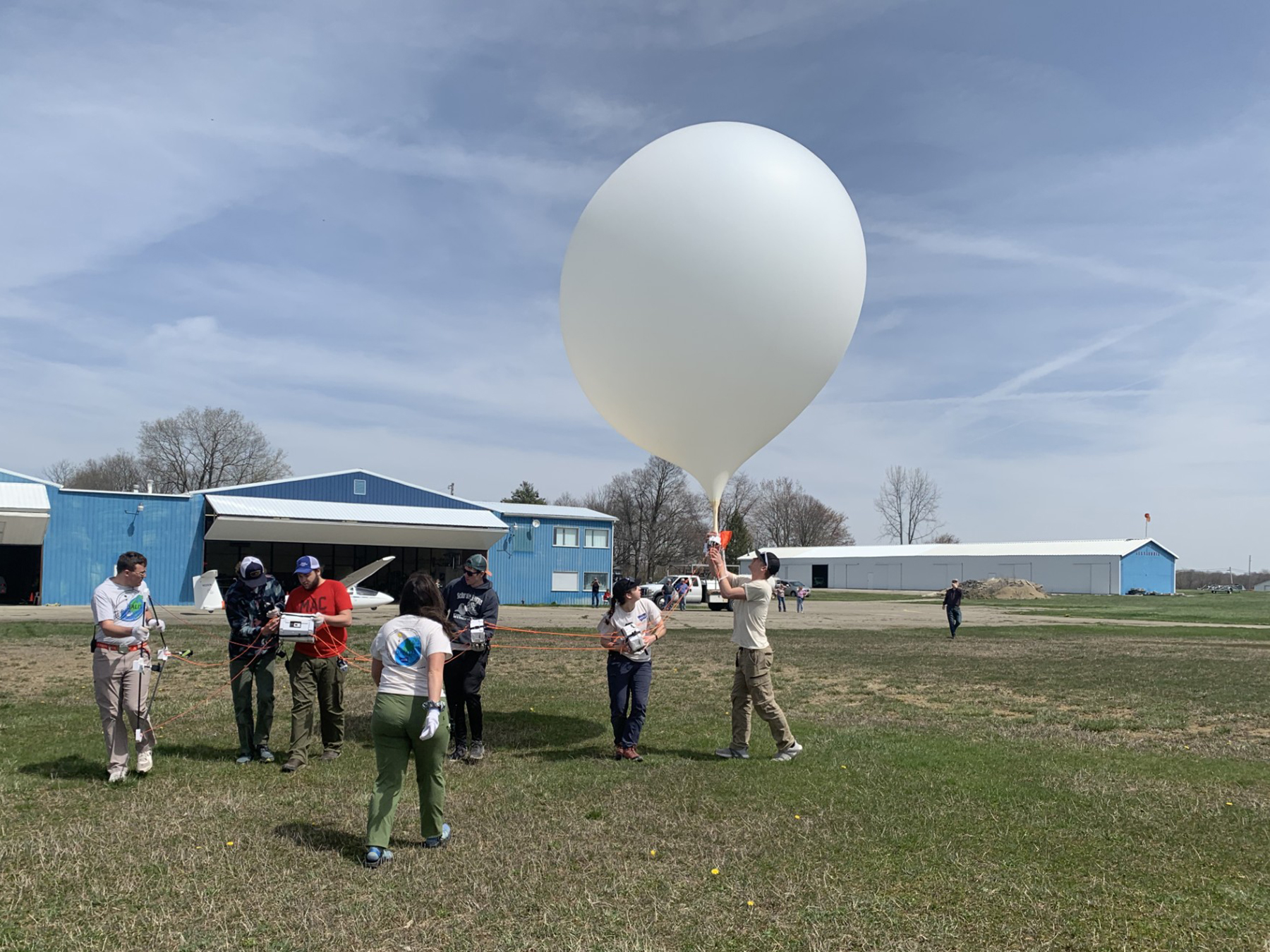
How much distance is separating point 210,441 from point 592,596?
37.6 metres

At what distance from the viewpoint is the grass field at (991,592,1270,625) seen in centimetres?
3500

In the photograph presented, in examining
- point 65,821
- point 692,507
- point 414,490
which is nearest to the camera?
point 65,821

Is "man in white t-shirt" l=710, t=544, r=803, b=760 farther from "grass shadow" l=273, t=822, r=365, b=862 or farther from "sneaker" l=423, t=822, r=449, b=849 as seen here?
"grass shadow" l=273, t=822, r=365, b=862

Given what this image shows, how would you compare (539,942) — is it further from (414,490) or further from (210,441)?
(210,441)

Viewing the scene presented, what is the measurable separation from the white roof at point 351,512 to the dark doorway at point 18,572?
25.1 ft

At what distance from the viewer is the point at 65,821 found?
575 centimetres

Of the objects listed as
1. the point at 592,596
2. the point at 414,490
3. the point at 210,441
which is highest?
the point at 210,441

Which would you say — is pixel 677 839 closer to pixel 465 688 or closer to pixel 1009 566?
pixel 465 688

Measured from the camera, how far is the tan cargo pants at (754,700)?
7797 millimetres

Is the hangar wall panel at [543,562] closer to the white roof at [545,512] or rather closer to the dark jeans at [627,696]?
the white roof at [545,512]

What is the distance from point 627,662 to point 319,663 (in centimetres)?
266

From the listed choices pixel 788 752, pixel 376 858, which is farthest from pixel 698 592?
pixel 376 858

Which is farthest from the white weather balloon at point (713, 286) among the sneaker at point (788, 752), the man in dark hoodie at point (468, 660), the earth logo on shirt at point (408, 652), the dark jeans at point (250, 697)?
the dark jeans at point (250, 697)

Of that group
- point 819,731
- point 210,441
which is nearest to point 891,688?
point 819,731
